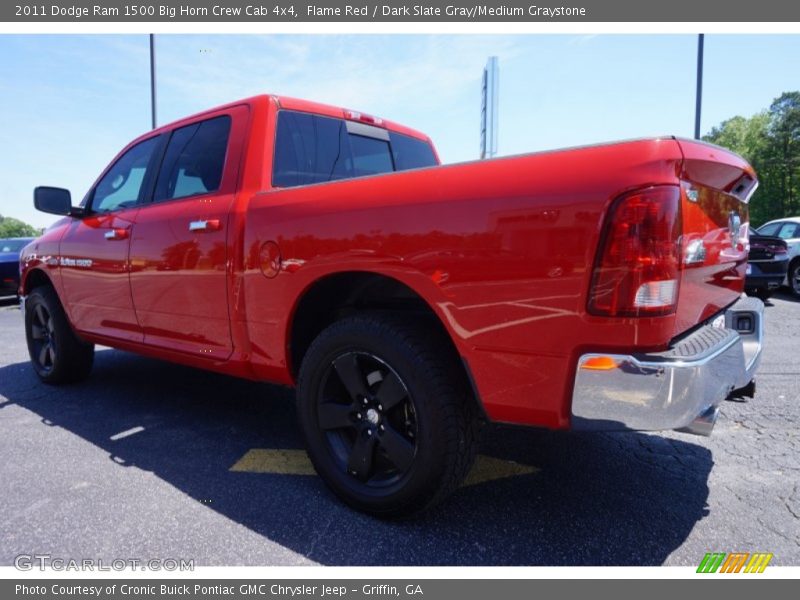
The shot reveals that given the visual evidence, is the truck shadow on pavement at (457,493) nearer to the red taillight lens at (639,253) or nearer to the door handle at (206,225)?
the red taillight lens at (639,253)

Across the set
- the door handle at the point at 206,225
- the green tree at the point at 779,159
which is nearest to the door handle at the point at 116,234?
the door handle at the point at 206,225

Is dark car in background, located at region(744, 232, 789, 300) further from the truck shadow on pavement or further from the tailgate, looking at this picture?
the tailgate

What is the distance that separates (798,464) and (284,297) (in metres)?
2.66

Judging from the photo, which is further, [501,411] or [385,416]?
[385,416]

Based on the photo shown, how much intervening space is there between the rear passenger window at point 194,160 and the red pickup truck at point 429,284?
2 cm

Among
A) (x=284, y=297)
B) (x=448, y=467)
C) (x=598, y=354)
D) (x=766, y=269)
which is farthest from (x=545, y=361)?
(x=766, y=269)

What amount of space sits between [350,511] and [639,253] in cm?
154

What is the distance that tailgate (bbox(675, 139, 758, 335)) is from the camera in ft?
5.35

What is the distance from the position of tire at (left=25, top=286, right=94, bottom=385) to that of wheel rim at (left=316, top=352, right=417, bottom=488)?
2.85 meters

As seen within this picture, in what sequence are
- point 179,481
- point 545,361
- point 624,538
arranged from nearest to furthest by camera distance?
point 545,361 < point 624,538 < point 179,481

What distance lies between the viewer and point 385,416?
212 cm

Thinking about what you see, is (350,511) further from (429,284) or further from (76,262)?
(76,262)

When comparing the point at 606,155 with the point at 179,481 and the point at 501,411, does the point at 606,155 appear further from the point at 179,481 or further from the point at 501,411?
the point at 179,481

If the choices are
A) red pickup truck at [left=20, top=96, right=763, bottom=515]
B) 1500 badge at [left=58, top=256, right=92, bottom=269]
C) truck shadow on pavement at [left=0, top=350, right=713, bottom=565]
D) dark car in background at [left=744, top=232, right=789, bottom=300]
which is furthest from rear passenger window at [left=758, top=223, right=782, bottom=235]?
1500 badge at [left=58, top=256, right=92, bottom=269]
